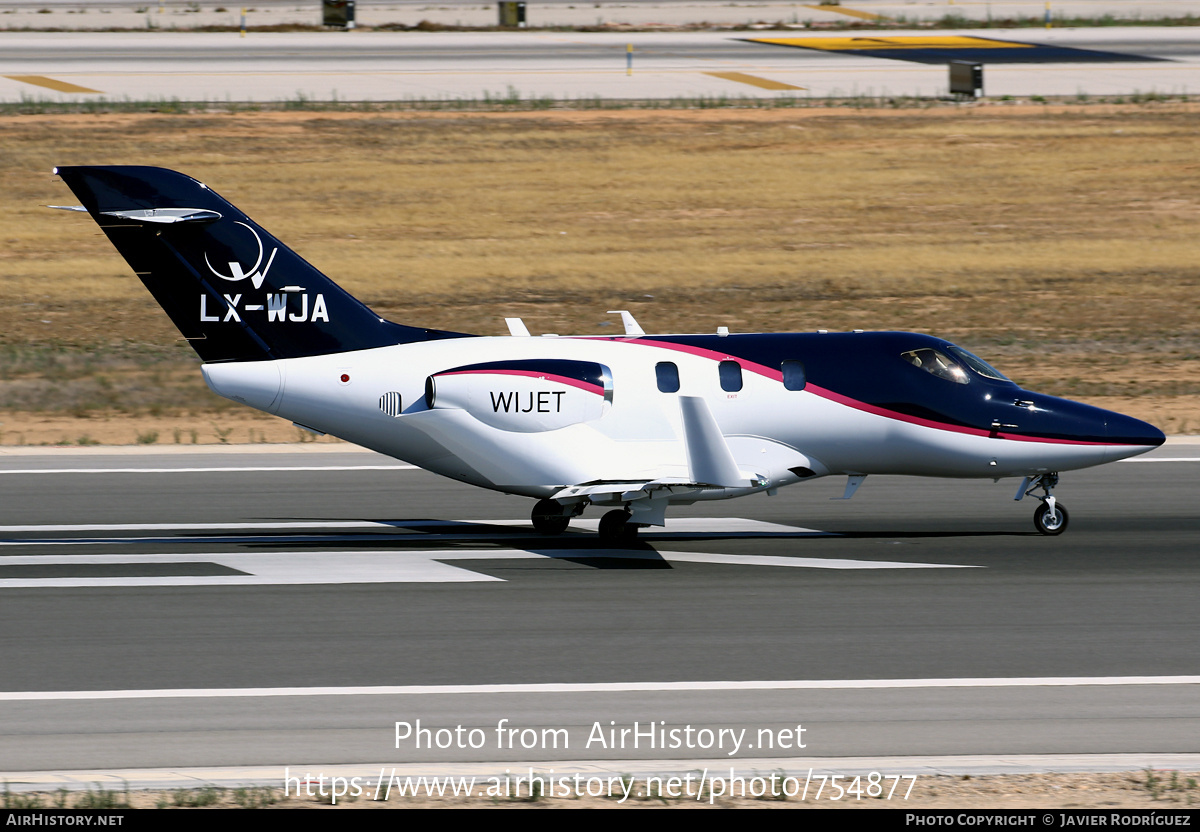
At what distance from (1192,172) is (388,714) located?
43.4 meters

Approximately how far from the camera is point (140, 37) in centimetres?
6831

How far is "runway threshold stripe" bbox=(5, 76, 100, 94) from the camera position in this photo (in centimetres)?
5569

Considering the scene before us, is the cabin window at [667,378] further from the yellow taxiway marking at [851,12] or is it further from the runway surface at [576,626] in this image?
the yellow taxiway marking at [851,12]

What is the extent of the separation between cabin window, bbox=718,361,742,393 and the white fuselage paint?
0.25 feet

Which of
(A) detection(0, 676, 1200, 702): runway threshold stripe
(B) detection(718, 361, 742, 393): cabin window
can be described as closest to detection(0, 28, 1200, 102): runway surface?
(B) detection(718, 361, 742, 393): cabin window

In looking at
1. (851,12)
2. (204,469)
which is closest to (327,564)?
(204,469)

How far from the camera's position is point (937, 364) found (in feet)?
62.9

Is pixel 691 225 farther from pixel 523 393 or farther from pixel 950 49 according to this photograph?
pixel 523 393

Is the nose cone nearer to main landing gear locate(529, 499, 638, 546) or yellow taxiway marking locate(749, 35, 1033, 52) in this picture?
main landing gear locate(529, 499, 638, 546)

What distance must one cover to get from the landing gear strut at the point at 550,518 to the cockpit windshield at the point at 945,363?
467 centimetres

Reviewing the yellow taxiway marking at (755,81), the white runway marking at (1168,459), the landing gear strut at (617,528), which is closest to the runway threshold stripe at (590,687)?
the landing gear strut at (617,528)

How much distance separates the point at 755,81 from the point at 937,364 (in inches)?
1595
